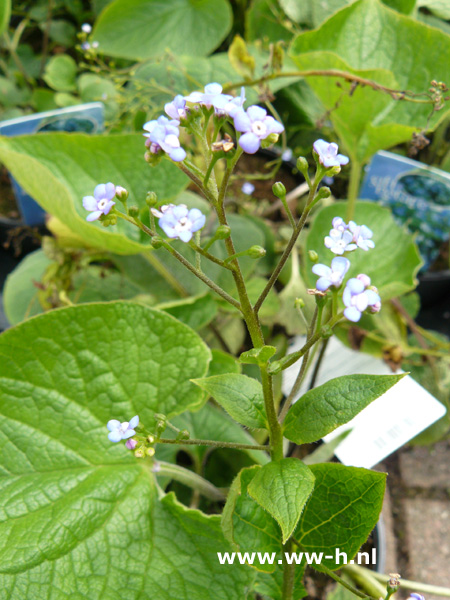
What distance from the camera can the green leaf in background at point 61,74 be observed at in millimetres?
1046

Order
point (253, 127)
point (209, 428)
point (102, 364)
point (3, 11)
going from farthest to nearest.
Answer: point (3, 11) < point (209, 428) < point (102, 364) < point (253, 127)

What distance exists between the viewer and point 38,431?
52cm

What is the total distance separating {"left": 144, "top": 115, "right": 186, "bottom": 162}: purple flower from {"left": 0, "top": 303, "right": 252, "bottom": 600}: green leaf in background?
0.24 m

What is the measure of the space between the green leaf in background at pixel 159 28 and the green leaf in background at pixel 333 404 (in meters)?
0.85

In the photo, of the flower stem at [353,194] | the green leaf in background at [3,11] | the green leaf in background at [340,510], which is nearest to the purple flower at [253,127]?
the green leaf in background at [340,510]

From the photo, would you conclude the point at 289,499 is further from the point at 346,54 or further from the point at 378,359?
the point at 346,54

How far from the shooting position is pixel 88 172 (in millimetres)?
694

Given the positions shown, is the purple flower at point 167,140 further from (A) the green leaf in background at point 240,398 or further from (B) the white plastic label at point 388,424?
(B) the white plastic label at point 388,424

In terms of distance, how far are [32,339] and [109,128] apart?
19.9 inches

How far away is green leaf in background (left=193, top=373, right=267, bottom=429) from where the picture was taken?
1.29 ft

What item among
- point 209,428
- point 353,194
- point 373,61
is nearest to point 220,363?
point 209,428

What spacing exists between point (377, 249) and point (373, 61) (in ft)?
0.80

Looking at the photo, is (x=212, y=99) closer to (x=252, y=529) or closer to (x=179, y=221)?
(x=179, y=221)

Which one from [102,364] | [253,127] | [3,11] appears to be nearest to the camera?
[253,127]
